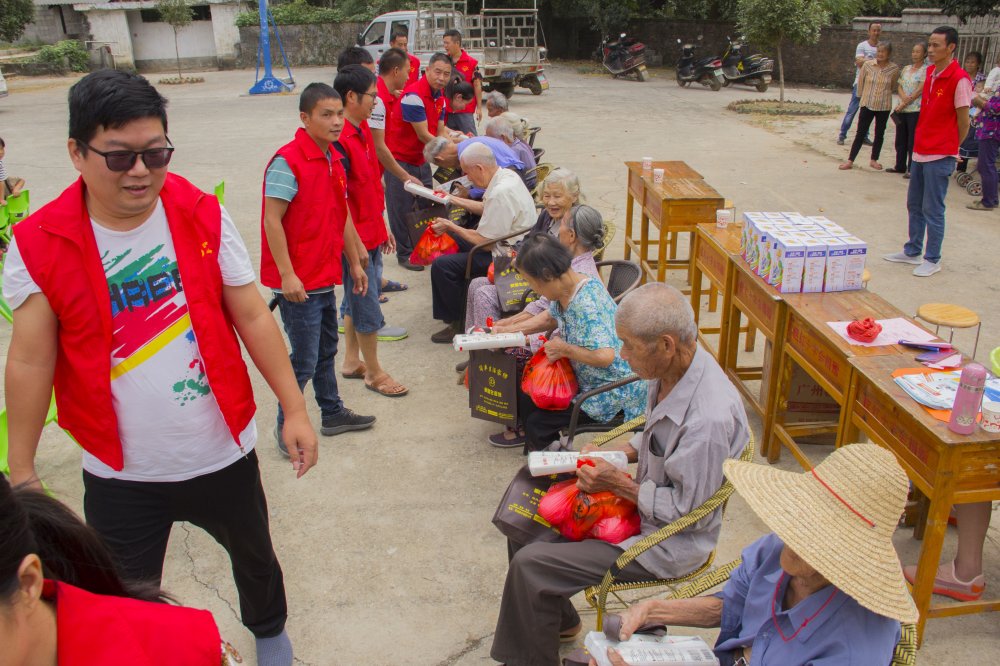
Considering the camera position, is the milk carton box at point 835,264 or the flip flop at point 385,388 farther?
the flip flop at point 385,388

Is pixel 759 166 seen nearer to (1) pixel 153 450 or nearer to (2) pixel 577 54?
(1) pixel 153 450

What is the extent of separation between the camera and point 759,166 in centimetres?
1070

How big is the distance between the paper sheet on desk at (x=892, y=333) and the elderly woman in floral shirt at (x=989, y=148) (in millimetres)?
5956

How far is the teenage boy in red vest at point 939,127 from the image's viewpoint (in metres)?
6.16

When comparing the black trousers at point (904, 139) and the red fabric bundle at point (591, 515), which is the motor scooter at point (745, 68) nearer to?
the black trousers at point (904, 139)

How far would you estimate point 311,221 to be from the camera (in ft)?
12.9

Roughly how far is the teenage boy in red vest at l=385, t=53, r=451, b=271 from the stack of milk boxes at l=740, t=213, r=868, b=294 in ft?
11.1

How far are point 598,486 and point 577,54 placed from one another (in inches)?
1040

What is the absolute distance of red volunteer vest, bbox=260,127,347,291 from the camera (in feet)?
12.6

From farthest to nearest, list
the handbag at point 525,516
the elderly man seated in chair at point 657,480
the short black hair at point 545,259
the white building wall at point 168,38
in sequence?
the white building wall at point 168,38 → the short black hair at point 545,259 → the handbag at point 525,516 → the elderly man seated in chair at point 657,480

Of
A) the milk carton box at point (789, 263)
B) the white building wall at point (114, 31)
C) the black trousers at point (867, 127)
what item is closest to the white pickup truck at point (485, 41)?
the black trousers at point (867, 127)

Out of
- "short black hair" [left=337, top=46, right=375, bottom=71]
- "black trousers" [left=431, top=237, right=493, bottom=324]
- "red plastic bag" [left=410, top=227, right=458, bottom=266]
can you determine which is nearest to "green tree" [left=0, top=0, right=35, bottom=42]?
"short black hair" [left=337, top=46, right=375, bottom=71]

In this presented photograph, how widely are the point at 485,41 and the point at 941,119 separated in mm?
13205

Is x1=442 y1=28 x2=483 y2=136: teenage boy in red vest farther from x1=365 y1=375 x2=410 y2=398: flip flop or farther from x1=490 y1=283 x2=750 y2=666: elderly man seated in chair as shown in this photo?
x1=490 y1=283 x2=750 y2=666: elderly man seated in chair
